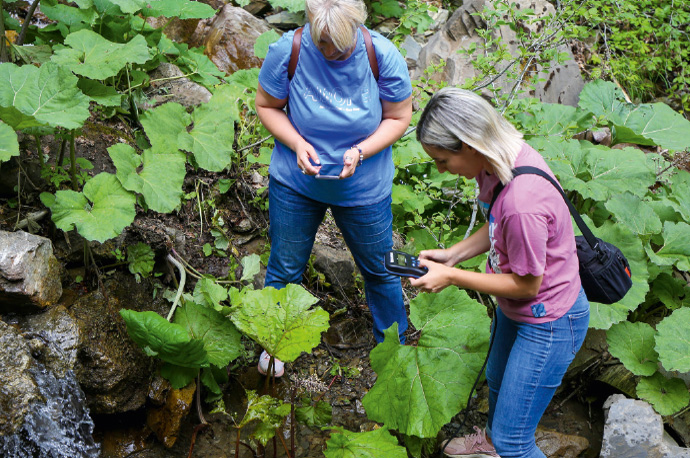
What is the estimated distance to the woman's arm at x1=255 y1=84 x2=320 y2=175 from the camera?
2.23m

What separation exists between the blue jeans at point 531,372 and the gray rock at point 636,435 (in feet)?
3.14

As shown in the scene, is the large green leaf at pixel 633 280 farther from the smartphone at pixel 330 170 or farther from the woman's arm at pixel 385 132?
the smartphone at pixel 330 170

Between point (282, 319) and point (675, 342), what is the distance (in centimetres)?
200

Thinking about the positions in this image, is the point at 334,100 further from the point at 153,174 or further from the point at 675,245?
the point at 675,245

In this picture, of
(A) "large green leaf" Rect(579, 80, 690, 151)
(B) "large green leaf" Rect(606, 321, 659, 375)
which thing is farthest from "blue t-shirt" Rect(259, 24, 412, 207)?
(A) "large green leaf" Rect(579, 80, 690, 151)

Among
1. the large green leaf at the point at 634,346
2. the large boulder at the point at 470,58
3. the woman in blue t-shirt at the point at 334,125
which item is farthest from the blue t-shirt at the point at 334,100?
the large boulder at the point at 470,58

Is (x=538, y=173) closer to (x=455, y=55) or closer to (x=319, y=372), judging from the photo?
(x=319, y=372)

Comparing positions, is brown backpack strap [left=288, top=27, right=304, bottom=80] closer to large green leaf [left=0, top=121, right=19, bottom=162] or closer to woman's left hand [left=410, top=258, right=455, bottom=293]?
woman's left hand [left=410, top=258, right=455, bottom=293]

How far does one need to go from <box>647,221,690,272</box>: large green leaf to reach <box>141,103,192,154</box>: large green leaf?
8.85ft

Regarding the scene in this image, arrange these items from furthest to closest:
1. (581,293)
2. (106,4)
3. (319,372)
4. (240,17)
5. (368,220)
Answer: (240,17)
(106,4)
(319,372)
(368,220)
(581,293)

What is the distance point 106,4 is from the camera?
346 centimetres

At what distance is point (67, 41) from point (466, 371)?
2.64 m

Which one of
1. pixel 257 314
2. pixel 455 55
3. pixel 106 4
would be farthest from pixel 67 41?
pixel 455 55

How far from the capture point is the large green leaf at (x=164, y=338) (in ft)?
7.87
